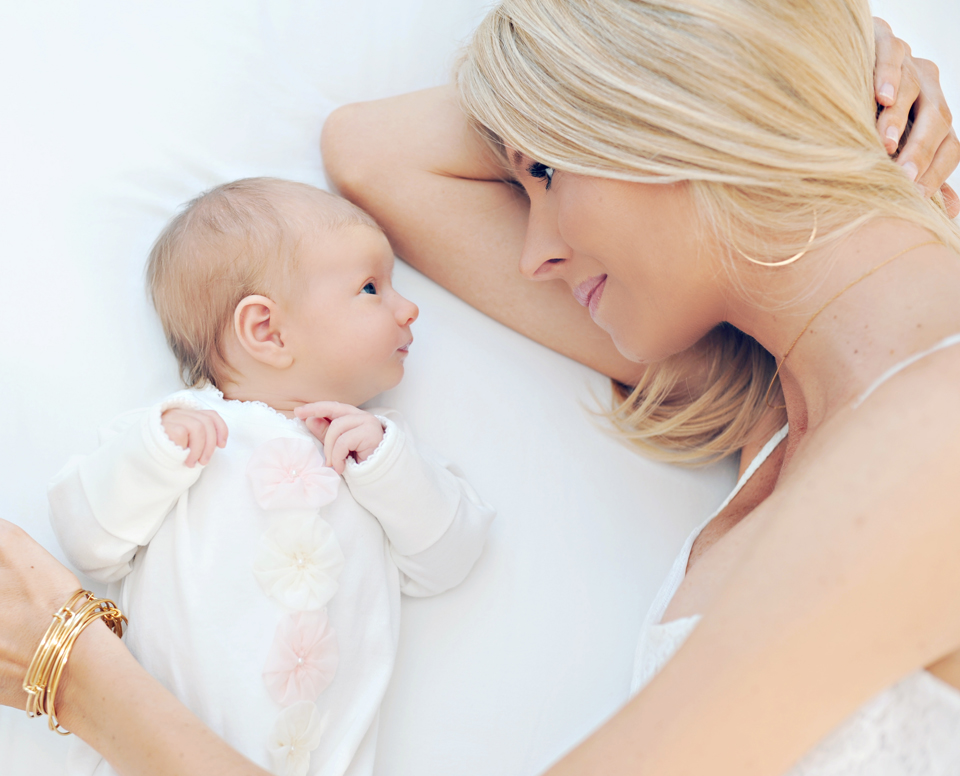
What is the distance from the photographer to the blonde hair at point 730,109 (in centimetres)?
107

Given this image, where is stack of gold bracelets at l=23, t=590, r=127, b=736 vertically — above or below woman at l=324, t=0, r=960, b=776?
below

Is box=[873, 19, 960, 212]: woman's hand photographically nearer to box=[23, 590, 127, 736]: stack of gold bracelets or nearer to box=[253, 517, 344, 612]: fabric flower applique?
box=[253, 517, 344, 612]: fabric flower applique

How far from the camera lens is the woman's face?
117 centimetres

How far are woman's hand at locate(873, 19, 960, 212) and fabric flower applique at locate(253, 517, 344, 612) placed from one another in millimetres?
1045

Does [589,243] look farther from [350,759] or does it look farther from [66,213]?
[66,213]

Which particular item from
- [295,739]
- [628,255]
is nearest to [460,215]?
[628,255]

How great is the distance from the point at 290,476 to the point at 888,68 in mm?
1118

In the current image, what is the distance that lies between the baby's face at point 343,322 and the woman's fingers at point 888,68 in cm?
83

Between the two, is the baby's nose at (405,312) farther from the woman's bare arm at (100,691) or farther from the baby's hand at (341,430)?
the woman's bare arm at (100,691)

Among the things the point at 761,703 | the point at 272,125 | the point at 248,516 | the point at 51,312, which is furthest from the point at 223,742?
the point at 272,125

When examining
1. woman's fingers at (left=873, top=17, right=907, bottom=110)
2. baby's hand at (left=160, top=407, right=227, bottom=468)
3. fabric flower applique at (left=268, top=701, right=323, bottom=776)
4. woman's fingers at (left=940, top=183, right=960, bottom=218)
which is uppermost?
woman's fingers at (left=873, top=17, right=907, bottom=110)

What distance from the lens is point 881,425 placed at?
34.5 inches

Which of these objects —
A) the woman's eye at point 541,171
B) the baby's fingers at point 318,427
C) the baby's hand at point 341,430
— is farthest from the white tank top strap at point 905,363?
the baby's fingers at point 318,427

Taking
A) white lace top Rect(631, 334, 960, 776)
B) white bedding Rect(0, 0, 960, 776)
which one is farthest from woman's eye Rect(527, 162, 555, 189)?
white lace top Rect(631, 334, 960, 776)
